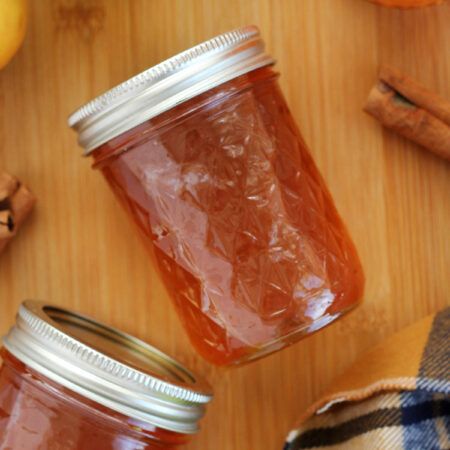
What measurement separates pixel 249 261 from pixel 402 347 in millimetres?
184

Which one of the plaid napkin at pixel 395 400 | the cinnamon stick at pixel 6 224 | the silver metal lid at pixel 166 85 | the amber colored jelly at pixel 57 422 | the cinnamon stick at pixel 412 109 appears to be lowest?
the plaid napkin at pixel 395 400

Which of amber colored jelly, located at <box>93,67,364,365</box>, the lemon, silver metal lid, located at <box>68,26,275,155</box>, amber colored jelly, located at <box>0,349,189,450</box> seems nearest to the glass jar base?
amber colored jelly, located at <box>93,67,364,365</box>

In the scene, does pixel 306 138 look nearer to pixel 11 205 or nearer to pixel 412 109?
pixel 412 109

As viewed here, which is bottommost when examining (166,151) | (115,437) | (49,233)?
(115,437)

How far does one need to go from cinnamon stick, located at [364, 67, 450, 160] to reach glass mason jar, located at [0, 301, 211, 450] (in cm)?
33

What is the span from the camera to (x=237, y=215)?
698 mm

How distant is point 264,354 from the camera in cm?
75

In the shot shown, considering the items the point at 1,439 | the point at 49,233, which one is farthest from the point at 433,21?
the point at 1,439

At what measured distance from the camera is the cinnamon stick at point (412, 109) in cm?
79

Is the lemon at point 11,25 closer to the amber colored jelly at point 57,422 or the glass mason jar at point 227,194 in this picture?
the glass mason jar at point 227,194

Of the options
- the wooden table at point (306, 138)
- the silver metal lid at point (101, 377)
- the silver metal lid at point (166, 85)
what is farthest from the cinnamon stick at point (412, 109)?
the silver metal lid at point (101, 377)

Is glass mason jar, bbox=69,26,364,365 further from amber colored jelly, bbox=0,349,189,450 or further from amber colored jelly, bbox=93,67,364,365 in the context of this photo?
amber colored jelly, bbox=0,349,189,450

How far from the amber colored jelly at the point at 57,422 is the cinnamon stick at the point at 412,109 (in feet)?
1.21

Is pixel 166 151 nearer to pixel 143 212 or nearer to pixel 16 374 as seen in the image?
pixel 143 212
